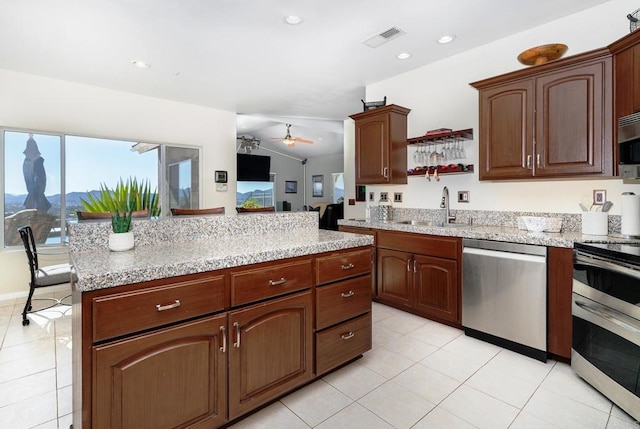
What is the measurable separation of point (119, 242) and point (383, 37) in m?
2.67

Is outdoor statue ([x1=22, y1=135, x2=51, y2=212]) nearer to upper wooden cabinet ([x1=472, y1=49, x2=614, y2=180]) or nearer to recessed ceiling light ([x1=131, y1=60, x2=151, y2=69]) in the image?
recessed ceiling light ([x1=131, y1=60, x2=151, y2=69])

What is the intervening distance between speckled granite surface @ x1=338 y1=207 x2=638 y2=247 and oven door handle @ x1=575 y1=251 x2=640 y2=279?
132mm

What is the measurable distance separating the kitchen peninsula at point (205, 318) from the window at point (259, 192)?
8.21 meters

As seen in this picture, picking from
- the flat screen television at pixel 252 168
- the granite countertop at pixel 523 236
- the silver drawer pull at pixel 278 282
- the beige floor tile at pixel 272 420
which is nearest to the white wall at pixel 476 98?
the granite countertop at pixel 523 236

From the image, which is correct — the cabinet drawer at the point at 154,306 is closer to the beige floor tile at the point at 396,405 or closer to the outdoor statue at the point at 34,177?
the beige floor tile at the point at 396,405

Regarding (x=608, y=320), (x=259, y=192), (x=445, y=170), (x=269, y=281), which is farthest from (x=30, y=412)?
(x=259, y=192)

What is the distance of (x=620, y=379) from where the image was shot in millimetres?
1670

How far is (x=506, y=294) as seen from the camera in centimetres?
Answer: 238

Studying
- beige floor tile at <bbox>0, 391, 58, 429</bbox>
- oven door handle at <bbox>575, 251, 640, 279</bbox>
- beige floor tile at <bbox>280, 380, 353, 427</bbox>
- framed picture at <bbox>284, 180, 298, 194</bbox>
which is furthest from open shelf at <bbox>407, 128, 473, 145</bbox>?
framed picture at <bbox>284, 180, 298, 194</bbox>

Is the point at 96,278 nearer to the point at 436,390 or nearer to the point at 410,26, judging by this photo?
the point at 436,390

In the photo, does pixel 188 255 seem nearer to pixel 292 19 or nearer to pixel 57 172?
pixel 292 19

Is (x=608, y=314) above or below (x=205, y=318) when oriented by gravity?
below

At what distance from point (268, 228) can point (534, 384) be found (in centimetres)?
195

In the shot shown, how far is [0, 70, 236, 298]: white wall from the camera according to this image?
12.3 ft
